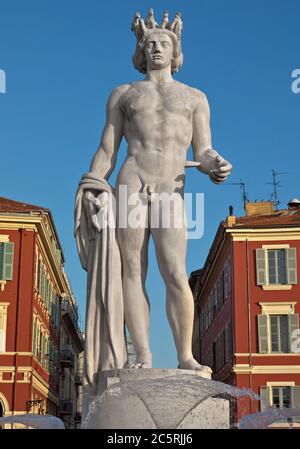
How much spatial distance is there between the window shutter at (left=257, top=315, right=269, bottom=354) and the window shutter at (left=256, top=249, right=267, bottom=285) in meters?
1.77

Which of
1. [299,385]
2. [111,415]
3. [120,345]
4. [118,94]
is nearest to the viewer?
[111,415]

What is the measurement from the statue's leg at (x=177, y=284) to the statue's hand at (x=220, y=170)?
1.98ft

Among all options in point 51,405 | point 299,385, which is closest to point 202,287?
point 51,405

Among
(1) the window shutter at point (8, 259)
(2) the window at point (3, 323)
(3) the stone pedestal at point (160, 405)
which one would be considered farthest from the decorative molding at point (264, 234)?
(3) the stone pedestal at point (160, 405)

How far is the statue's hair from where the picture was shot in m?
8.91

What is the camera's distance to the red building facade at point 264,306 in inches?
1510

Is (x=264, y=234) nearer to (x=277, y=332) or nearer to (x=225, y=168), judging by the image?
(x=277, y=332)

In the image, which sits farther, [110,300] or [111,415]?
[110,300]

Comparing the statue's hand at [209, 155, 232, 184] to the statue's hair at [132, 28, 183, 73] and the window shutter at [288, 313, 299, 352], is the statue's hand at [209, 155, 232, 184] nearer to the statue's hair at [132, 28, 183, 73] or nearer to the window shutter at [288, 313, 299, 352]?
the statue's hair at [132, 28, 183, 73]

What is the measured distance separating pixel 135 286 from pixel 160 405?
1.60 meters

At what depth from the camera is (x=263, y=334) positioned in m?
38.9

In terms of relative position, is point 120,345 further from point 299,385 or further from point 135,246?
point 299,385

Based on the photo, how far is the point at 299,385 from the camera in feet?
125
